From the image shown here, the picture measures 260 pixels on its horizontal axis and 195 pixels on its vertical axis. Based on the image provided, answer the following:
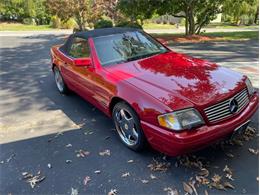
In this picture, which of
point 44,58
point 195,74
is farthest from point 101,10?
point 195,74

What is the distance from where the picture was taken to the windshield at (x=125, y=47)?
427cm

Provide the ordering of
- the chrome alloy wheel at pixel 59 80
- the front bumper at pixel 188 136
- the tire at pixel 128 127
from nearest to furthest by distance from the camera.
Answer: the front bumper at pixel 188 136 → the tire at pixel 128 127 → the chrome alloy wheel at pixel 59 80

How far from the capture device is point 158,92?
321 cm

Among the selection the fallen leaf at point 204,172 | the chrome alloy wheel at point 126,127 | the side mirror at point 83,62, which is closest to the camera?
the fallen leaf at point 204,172

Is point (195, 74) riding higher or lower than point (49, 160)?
higher

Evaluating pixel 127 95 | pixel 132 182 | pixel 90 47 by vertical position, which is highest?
pixel 90 47

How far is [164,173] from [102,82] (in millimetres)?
1565

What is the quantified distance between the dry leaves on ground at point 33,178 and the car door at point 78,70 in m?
1.59

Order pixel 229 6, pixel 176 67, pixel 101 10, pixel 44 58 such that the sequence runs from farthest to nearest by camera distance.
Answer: pixel 101 10 → pixel 229 6 → pixel 44 58 → pixel 176 67

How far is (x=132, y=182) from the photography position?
10.2 feet

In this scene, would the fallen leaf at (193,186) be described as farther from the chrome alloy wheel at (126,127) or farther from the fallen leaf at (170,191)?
the chrome alloy wheel at (126,127)

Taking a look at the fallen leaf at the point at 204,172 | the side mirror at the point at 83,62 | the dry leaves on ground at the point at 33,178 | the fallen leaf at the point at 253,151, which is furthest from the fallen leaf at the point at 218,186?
the side mirror at the point at 83,62

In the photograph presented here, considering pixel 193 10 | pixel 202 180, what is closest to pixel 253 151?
pixel 202 180

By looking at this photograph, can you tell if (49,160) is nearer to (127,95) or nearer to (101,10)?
(127,95)
